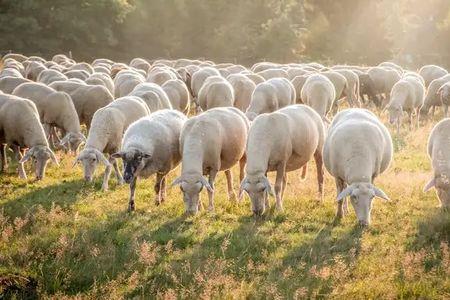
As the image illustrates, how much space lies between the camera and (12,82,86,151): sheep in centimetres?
1409

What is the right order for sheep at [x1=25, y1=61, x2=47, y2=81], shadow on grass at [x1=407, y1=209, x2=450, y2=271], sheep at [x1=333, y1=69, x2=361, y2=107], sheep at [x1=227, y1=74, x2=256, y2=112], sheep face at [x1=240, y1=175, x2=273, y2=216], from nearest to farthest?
shadow on grass at [x1=407, y1=209, x2=450, y2=271] → sheep face at [x1=240, y1=175, x2=273, y2=216] → sheep at [x1=227, y1=74, x2=256, y2=112] → sheep at [x1=333, y1=69, x2=361, y2=107] → sheep at [x1=25, y1=61, x2=47, y2=81]

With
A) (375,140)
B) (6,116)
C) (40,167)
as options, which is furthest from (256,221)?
(6,116)

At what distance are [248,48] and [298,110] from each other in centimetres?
4106

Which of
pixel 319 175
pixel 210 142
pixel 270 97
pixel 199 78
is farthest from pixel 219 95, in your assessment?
pixel 210 142

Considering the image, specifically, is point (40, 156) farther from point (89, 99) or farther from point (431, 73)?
point (431, 73)

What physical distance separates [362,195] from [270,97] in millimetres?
8138

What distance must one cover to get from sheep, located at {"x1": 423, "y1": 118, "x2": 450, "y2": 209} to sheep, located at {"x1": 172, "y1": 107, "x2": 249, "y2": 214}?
3.41m

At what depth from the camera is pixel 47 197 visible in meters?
11.5

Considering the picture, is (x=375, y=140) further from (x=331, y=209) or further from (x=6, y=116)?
(x=6, y=116)

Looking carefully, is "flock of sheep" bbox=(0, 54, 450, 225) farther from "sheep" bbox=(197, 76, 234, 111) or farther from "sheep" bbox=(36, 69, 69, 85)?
"sheep" bbox=(36, 69, 69, 85)

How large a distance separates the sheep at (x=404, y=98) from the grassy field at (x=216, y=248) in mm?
7813

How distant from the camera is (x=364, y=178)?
934 centimetres

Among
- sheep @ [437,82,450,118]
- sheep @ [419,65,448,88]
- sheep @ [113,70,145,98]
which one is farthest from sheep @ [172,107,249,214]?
sheep @ [419,65,448,88]

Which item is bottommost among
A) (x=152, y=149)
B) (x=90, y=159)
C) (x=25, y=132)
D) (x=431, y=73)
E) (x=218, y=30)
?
(x=218, y=30)
